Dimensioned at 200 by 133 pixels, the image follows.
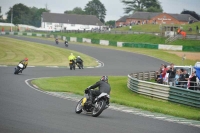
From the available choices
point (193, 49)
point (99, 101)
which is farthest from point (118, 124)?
point (193, 49)

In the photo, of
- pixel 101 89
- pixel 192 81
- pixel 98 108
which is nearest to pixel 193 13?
pixel 192 81

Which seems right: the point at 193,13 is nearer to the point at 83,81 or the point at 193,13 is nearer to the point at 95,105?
the point at 83,81

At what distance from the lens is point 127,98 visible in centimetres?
Result: 2348

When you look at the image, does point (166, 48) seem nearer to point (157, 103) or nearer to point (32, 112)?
point (157, 103)

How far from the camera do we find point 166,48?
235 ft

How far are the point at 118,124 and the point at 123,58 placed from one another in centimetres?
4502

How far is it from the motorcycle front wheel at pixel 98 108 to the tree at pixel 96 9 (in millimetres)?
174696

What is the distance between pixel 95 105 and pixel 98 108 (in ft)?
0.72

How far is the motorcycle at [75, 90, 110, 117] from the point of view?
14343mm

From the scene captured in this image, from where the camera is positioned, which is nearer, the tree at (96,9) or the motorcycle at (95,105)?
the motorcycle at (95,105)

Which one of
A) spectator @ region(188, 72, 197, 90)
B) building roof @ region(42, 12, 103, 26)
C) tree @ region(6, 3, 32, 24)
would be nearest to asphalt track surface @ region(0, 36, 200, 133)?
spectator @ region(188, 72, 197, 90)

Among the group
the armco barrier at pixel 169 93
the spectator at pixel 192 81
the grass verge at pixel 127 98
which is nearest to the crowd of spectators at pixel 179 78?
the spectator at pixel 192 81

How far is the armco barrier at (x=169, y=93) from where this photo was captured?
2084 centimetres

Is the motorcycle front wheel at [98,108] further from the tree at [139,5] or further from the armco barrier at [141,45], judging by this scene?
the tree at [139,5]
